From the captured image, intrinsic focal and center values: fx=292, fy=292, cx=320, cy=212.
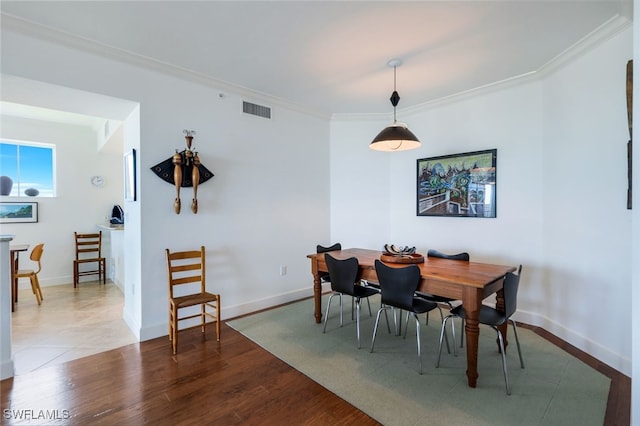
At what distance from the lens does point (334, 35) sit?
2.46 m

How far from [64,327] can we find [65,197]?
302cm

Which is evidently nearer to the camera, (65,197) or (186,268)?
(186,268)

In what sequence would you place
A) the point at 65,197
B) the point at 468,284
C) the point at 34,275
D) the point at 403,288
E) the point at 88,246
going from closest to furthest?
the point at 468,284 < the point at 403,288 < the point at 34,275 < the point at 65,197 < the point at 88,246

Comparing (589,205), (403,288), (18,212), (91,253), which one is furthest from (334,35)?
(18,212)

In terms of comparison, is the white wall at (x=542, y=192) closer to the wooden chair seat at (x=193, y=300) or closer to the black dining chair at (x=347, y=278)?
the black dining chair at (x=347, y=278)

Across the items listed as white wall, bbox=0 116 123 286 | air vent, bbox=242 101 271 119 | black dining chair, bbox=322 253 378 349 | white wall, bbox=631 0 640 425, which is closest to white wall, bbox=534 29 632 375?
white wall, bbox=631 0 640 425

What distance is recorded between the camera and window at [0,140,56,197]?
15.9 ft

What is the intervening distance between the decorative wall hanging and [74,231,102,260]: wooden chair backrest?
331 centimetres

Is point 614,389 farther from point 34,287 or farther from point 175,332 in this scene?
point 34,287

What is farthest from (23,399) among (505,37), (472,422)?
(505,37)

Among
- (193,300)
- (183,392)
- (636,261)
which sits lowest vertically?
(183,392)

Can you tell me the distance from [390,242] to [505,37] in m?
2.93

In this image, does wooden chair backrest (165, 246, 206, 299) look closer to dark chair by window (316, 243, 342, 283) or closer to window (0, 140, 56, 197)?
dark chair by window (316, 243, 342, 283)

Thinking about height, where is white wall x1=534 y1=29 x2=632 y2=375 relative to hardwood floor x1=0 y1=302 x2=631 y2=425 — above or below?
above
